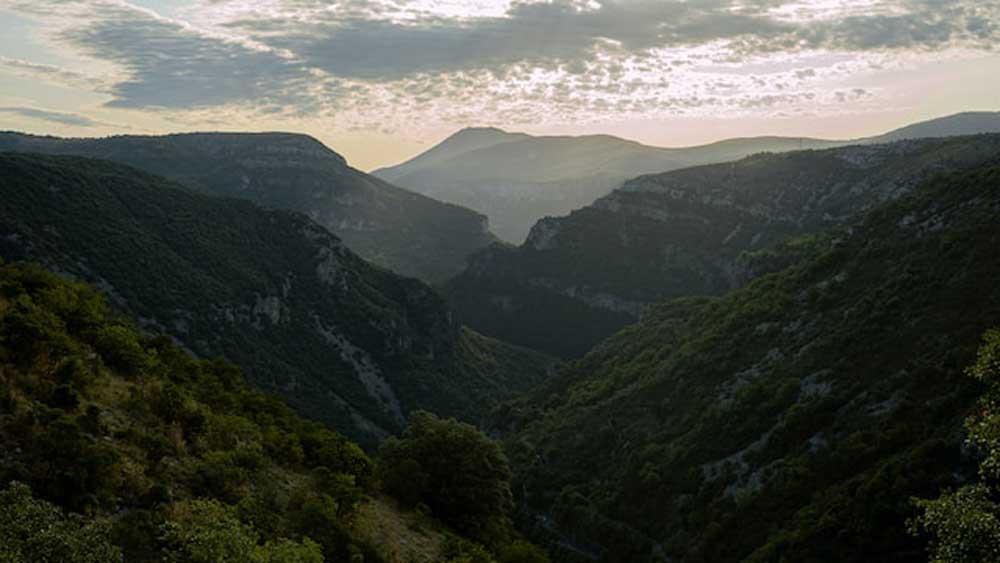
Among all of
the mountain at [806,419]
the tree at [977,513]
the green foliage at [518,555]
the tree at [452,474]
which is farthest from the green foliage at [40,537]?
the mountain at [806,419]

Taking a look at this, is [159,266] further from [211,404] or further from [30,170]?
[211,404]

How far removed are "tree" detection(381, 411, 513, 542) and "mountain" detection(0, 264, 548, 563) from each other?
35 cm

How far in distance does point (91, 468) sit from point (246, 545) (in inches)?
317

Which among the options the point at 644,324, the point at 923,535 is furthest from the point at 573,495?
the point at 644,324

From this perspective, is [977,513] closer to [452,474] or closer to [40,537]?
[40,537]

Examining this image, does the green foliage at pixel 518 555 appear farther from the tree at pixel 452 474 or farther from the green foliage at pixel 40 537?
the green foliage at pixel 40 537

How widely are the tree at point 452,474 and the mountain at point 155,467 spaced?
35 centimetres

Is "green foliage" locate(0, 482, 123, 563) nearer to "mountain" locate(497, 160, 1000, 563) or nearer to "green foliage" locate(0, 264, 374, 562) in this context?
"green foliage" locate(0, 264, 374, 562)

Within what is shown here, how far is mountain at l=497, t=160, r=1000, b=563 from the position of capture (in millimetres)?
41781

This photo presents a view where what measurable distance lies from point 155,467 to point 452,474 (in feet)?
75.9

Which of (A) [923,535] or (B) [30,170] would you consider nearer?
(A) [923,535]

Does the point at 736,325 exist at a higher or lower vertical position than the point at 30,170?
lower

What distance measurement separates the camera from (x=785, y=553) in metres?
41.6

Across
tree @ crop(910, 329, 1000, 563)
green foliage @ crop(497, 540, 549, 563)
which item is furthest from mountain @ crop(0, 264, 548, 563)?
tree @ crop(910, 329, 1000, 563)
